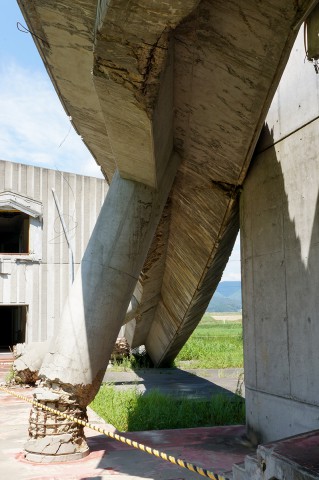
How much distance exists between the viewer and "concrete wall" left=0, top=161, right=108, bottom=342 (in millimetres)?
18969

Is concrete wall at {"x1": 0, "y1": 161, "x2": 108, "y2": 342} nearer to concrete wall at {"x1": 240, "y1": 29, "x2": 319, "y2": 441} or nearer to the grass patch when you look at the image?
the grass patch

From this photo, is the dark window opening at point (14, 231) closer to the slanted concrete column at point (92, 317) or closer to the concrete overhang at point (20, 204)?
the concrete overhang at point (20, 204)

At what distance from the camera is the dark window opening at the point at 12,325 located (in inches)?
896

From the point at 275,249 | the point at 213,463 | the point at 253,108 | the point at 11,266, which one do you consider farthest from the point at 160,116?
the point at 11,266

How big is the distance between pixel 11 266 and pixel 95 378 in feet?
44.9

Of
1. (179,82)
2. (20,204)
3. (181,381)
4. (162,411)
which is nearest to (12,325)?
(20,204)

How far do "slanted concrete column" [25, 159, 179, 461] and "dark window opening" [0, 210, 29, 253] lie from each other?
1416cm

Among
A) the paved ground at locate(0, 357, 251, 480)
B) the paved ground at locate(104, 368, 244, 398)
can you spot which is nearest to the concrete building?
the paved ground at locate(0, 357, 251, 480)

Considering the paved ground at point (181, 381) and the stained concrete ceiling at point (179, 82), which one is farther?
the paved ground at point (181, 381)

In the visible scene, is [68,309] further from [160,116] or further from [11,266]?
[11,266]

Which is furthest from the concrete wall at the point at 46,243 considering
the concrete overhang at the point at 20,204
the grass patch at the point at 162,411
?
the grass patch at the point at 162,411

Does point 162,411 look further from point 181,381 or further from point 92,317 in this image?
point 181,381

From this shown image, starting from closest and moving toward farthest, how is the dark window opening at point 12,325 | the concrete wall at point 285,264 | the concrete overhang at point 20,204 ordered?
the concrete wall at point 285,264
the concrete overhang at point 20,204
the dark window opening at point 12,325

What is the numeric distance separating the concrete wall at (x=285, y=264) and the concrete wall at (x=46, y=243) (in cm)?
1342
